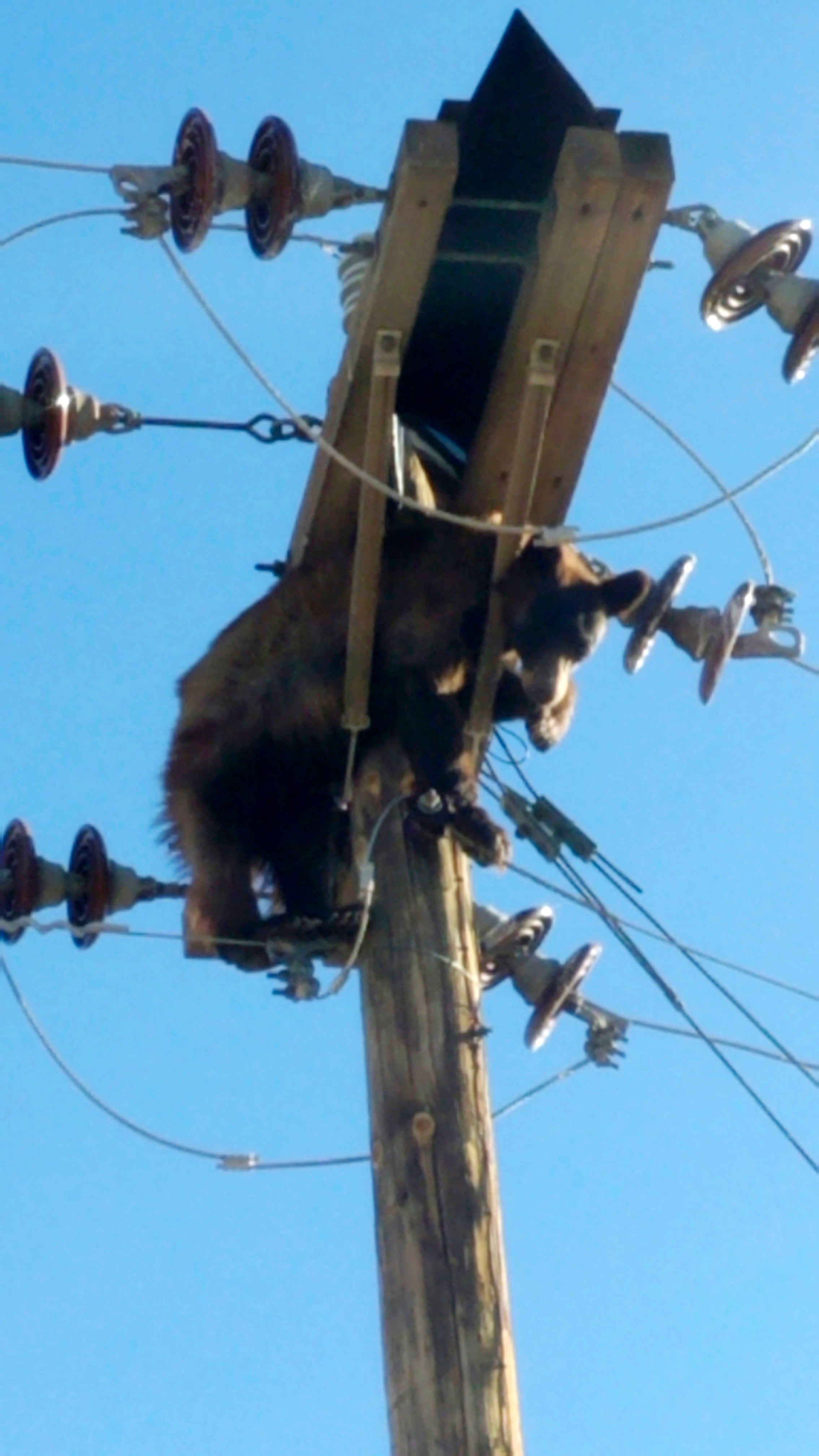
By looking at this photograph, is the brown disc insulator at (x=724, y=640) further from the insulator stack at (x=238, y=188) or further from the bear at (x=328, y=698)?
the insulator stack at (x=238, y=188)

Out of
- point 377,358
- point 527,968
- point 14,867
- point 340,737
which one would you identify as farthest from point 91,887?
point 377,358

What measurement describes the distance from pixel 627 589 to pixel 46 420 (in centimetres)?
169

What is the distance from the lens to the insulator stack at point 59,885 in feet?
22.5

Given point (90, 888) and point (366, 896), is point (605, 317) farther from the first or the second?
point (90, 888)

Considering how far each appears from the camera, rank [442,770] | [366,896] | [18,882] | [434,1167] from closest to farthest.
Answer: [434,1167] → [366,896] → [442,770] → [18,882]

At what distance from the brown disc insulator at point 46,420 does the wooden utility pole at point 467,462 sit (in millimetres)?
671

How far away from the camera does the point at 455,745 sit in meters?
6.55

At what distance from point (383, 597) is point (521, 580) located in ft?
1.63

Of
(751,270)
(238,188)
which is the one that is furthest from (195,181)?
(751,270)

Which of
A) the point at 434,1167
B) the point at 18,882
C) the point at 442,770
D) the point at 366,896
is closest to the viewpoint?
the point at 434,1167

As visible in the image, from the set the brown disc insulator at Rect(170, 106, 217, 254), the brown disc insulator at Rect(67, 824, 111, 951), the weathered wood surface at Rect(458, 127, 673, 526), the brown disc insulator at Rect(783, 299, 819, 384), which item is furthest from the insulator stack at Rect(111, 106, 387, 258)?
the brown disc insulator at Rect(67, 824, 111, 951)

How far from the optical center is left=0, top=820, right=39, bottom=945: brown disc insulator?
6840 mm

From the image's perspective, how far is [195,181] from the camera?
20.0 ft

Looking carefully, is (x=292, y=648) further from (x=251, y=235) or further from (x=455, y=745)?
(x=251, y=235)
